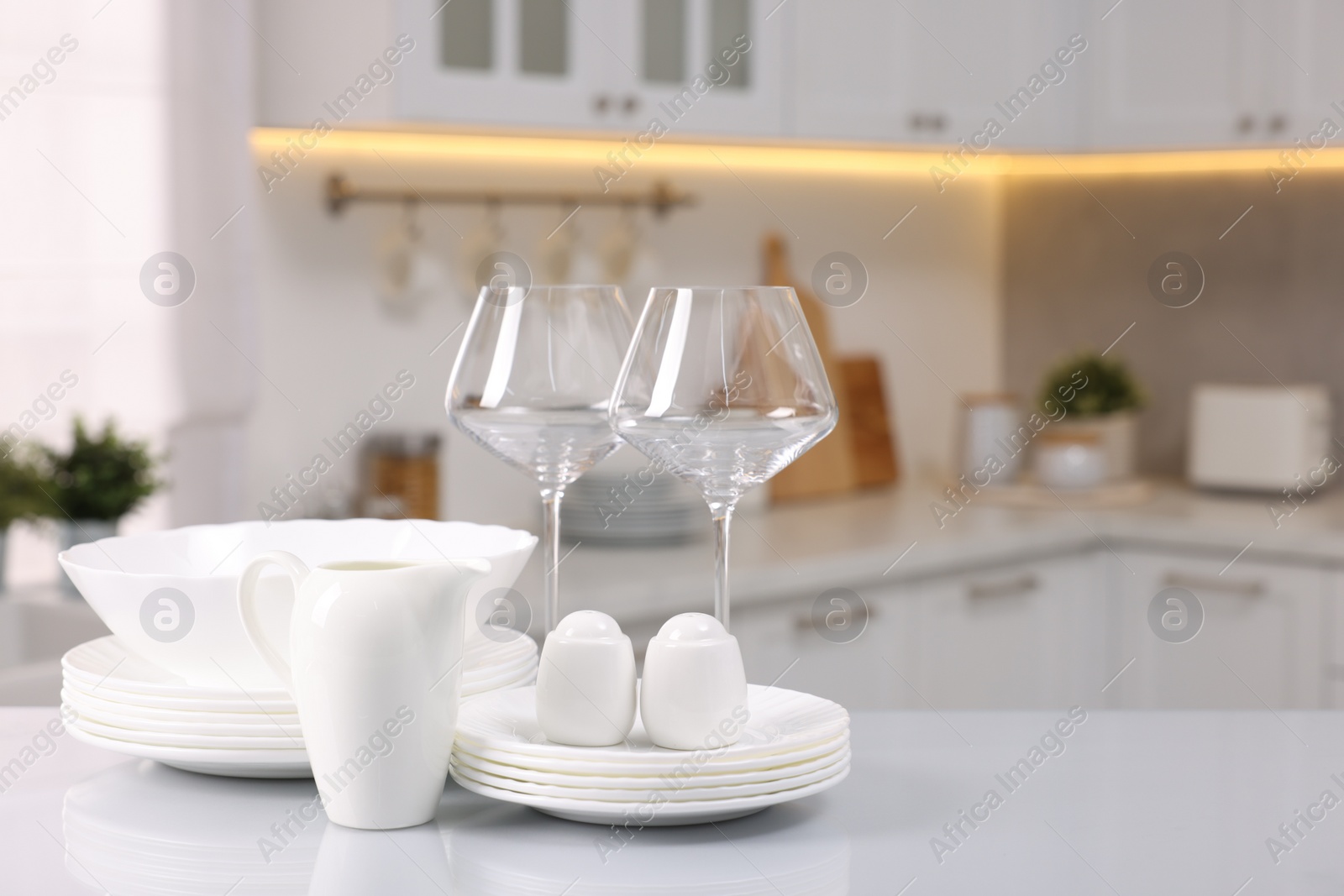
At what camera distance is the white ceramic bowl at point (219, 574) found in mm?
736

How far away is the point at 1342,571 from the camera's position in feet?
8.02

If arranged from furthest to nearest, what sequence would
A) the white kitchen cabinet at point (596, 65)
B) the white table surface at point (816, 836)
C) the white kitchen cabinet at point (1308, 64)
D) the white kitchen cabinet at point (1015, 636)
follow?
the white kitchen cabinet at point (1308, 64), the white kitchen cabinet at point (1015, 636), the white kitchen cabinet at point (596, 65), the white table surface at point (816, 836)

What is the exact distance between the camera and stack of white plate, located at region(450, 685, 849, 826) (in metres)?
0.70

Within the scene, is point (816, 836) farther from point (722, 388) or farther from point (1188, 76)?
point (1188, 76)

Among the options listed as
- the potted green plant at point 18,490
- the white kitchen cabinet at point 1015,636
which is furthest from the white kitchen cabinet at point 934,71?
the potted green plant at point 18,490

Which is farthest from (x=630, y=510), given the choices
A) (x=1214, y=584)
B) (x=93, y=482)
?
(x=1214, y=584)

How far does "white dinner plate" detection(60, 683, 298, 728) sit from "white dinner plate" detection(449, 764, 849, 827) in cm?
11

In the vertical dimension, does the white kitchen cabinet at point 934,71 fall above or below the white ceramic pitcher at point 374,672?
above

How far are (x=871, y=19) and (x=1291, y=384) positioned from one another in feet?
4.01

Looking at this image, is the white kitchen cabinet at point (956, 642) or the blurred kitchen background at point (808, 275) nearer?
the blurred kitchen background at point (808, 275)

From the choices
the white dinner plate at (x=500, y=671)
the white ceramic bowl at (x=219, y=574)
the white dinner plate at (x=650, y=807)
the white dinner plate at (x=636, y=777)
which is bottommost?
the white dinner plate at (x=650, y=807)

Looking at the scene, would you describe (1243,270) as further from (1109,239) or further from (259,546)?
(259,546)

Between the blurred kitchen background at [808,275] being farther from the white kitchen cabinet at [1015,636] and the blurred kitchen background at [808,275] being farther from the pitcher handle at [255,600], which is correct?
the pitcher handle at [255,600]

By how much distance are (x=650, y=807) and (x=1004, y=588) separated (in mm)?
1964
